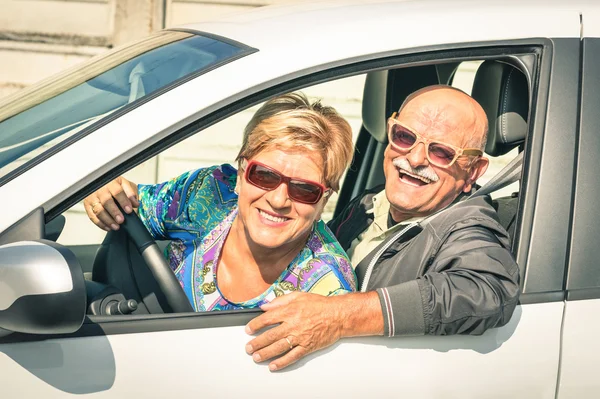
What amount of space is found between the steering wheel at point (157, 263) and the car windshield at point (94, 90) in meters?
0.30

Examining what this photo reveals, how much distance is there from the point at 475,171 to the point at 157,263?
99cm

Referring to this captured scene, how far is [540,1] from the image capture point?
231 centimetres

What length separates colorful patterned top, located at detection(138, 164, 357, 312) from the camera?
2240 mm

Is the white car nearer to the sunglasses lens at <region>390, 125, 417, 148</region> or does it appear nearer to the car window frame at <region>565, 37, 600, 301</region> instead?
the car window frame at <region>565, 37, 600, 301</region>

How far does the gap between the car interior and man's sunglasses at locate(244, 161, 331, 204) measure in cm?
30

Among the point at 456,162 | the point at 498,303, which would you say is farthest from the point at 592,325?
the point at 456,162

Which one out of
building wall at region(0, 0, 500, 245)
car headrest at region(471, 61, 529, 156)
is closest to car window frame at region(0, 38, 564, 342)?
car headrest at region(471, 61, 529, 156)

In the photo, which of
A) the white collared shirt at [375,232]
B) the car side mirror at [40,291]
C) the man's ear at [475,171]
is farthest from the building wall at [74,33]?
the car side mirror at [40,291]

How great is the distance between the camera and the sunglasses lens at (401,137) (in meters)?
2.56

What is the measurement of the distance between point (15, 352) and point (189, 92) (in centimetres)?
63

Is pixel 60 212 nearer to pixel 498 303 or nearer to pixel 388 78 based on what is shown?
pixel 498 303

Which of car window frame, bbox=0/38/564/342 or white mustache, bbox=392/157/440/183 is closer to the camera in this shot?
car window frame, bbox=0/38/564/342

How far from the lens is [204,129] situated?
191 cm

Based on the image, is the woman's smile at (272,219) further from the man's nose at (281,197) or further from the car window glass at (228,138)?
the car window glass at (228,138)
